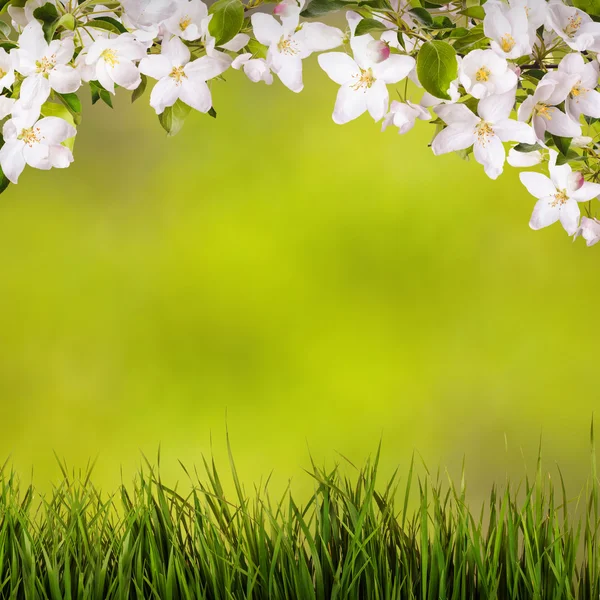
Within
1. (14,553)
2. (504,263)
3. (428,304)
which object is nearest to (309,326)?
(428,304)

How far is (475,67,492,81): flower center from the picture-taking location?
0.64 meters

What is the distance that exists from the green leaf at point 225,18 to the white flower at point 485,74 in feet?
0.71

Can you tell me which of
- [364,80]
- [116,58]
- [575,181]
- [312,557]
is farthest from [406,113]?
[312,557]

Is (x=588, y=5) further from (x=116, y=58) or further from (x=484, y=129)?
(x=116, y=58)

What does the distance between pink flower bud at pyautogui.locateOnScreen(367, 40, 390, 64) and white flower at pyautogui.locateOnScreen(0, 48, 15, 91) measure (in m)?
0.33

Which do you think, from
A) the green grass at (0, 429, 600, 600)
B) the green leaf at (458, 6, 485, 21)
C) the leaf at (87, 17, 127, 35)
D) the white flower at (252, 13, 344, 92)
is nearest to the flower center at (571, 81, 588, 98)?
the green leaf at (458, 6, 485, 21)

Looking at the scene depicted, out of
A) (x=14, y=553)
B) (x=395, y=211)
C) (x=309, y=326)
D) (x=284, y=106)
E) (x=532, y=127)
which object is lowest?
(x=14, y=553)

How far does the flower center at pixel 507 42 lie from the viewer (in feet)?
2.03

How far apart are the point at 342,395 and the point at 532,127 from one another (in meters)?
1.60

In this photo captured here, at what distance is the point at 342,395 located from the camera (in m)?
2.20

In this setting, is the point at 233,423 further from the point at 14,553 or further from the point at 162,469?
the point at 14,553

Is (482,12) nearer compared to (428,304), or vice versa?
(482,12)

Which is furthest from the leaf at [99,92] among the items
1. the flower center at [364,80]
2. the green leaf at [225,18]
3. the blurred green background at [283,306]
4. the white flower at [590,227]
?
the blurred green background at [283,306]

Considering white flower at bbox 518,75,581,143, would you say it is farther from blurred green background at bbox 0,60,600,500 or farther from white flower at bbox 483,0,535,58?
blurred green background at bbox 0,60,600,500
